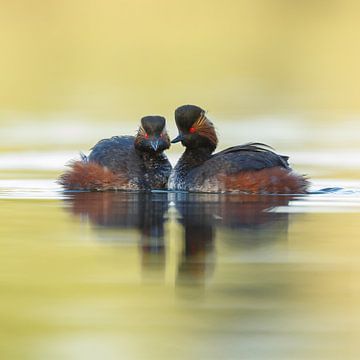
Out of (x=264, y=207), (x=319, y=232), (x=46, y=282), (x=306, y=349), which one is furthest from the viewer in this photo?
(x=264, y=207)

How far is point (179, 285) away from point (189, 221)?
329 cm

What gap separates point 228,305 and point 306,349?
109 centimetres

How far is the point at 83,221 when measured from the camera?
1073cm

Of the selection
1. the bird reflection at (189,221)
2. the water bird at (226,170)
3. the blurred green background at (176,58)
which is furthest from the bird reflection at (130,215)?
the blurred green background at (176,58)

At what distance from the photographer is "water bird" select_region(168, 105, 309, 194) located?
13.8m

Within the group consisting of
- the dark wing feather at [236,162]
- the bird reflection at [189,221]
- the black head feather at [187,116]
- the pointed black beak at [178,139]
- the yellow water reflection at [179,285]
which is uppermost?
the black head feather at [187,116]

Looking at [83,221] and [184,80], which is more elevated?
[184,80]

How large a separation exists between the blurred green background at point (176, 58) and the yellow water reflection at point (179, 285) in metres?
13.2

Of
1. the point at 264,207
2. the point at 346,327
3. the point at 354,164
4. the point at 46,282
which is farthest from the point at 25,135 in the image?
the point at 346,327

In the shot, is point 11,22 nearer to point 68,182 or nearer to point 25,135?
point 25,135

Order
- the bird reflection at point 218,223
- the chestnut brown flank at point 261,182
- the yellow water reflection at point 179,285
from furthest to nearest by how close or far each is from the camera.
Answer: the chestnut brown flank at point 261,182
the bird reflection at point 218,223
the yellow water reflection at point 179,285

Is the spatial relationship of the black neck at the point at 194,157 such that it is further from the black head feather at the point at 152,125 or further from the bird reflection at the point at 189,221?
the bird reflection at the point at 189,221

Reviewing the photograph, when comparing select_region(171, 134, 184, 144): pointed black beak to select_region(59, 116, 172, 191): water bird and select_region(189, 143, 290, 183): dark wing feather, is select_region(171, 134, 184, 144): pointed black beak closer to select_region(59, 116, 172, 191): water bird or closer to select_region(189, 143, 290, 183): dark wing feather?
select_region(59, 116, 172, 191): water bird

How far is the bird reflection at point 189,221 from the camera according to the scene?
8.45 m
